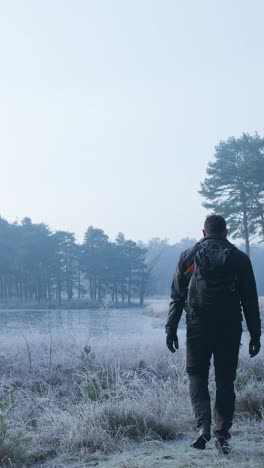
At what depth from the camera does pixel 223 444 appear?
A: 443 centimetres

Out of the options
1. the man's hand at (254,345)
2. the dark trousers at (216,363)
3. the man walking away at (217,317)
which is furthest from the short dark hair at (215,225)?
the man's hand at (254,345)

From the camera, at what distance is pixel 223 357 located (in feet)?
15.3

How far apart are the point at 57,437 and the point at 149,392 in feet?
5.65

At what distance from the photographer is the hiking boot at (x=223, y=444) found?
4.33 metres

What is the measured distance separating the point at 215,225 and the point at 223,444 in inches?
70.5

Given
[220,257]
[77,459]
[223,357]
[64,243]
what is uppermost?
[64,243]

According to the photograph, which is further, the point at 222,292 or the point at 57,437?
the point at 57,437

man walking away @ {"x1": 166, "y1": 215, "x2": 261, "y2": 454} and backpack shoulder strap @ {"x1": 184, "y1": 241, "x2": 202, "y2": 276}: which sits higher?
backpack shoulder strap @ {"x1": 184, "y1": 241, "x2": 202, "y2": 276}

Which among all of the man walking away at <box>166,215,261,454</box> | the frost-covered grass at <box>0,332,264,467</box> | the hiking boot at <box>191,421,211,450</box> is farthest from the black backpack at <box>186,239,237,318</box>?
the frost-covered grass at <box>0,332,264,467</box>

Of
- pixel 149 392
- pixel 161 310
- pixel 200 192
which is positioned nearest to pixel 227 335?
pixel 149 392

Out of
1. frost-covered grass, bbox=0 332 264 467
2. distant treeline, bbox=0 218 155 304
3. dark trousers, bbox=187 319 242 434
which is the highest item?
distant treeline, bbox=0 218 155 304

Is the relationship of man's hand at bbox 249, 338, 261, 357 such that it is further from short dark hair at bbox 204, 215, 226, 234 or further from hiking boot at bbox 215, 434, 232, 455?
short dark hair at bbox 204, 215, 226, 234

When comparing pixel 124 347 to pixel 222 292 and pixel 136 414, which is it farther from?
pixel 222 292

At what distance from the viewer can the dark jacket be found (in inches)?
180
